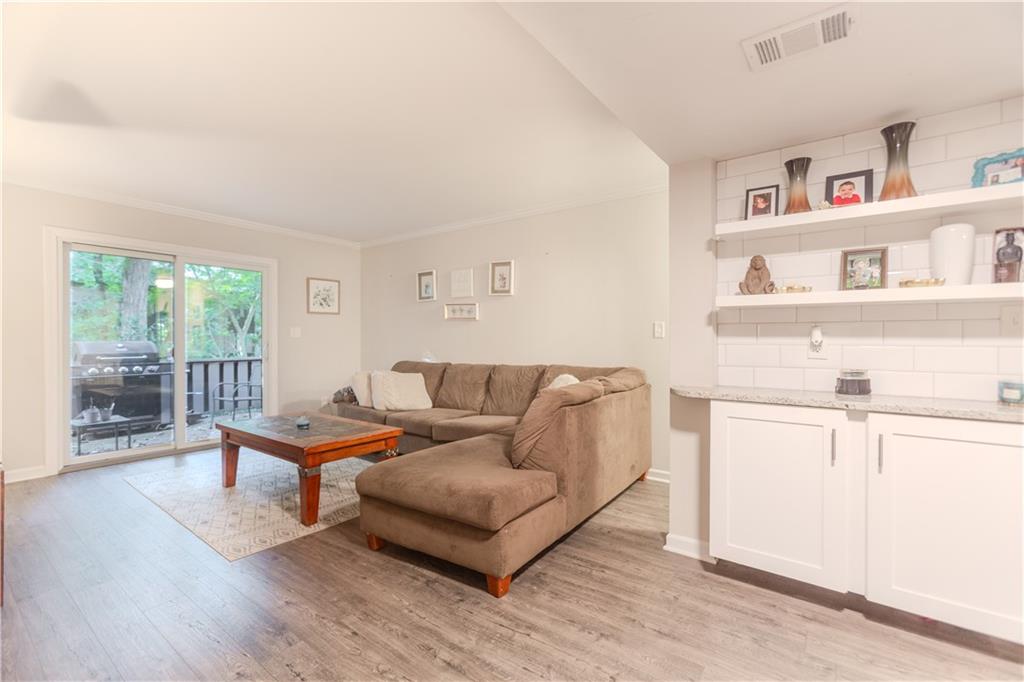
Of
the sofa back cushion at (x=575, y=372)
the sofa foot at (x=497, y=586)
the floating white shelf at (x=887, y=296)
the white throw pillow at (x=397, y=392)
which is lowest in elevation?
the sofa foot at (x=497, y=586)

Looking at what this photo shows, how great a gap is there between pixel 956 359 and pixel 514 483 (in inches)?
74.8

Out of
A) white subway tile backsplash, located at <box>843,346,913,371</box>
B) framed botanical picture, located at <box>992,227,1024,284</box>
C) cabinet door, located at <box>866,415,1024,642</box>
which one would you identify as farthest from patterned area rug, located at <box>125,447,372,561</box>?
framed botanical picture, located at <box>992,227,1024,284</box>

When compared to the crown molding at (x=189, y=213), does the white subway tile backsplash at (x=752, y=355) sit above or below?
below

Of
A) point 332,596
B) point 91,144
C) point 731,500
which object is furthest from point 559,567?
point 91,144

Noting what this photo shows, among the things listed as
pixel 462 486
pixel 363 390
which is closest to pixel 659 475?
pixel 462 486

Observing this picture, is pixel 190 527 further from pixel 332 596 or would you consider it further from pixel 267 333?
pixel 267 333

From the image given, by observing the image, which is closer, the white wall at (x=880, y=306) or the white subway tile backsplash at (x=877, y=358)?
the white wall at (x=880, y=306)

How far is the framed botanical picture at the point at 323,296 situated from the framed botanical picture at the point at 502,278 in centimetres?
228

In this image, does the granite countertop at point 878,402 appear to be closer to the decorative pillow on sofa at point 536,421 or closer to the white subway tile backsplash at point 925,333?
the white subway tile backsplash at point 925,333

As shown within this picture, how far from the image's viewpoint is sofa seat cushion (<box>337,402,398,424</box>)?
13.6 ft

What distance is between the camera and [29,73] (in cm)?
218

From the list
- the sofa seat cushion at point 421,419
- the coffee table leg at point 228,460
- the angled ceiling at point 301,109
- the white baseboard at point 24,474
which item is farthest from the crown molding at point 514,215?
the white baseboard at point 24,474

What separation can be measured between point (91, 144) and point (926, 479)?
484 cm

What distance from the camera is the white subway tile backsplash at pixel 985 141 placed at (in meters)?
1.74
